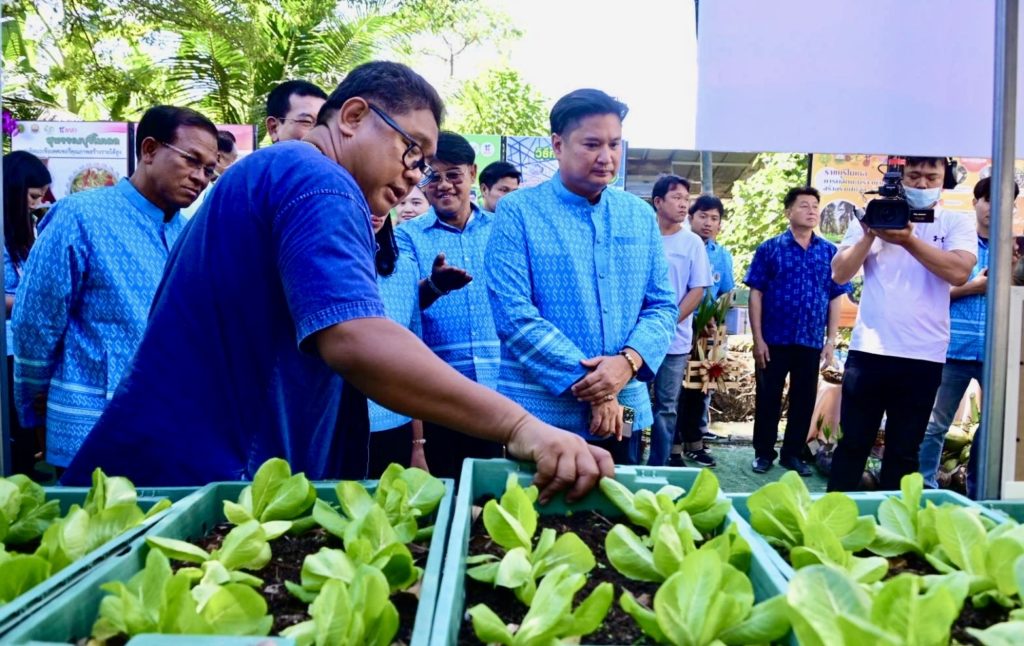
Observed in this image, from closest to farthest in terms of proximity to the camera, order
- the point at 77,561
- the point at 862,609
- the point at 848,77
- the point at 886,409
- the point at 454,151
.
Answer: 1. the point at 862,609
2. the point at 77,561
3. the point at 848,77
4. the point at 454,151
5. the point at 886,409

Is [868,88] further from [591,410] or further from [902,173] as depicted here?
[902,173]

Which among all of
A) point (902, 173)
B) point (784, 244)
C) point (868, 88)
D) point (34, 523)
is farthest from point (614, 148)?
point (784, 244)

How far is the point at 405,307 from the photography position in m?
2.69

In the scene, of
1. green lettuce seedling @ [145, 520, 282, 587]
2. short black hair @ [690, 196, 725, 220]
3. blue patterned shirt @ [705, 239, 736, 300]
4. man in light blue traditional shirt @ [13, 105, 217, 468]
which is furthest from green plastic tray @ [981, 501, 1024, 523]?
short black hair @ [690, 196, 725, 220]

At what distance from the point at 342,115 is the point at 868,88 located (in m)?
0.97

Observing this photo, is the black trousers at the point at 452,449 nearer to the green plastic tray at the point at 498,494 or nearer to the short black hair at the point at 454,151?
the short black hair at the point at 454,151

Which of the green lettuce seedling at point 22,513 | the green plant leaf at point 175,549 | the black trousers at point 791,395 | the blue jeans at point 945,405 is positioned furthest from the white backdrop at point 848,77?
the black trousers at point 791,395

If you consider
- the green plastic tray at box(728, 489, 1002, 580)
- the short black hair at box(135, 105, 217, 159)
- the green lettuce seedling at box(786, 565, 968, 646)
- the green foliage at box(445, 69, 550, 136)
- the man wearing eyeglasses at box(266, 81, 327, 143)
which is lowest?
the green plastic tray at box(728, 489, 1002, 580)

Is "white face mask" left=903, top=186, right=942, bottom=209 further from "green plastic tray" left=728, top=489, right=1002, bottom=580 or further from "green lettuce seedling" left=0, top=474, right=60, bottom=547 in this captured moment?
"green lettuce seedling" left=0, top=474, right=60, bottom=547

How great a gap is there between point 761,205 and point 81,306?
1124 cm

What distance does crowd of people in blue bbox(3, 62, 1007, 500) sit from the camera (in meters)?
1.17

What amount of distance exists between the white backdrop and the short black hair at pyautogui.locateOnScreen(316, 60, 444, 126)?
51cm

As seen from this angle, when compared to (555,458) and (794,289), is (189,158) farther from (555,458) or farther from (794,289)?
(794,289)

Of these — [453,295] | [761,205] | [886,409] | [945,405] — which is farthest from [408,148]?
[761,205]
